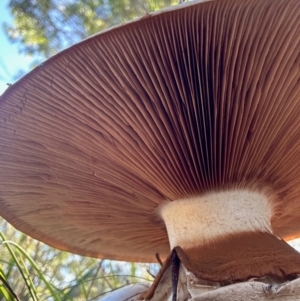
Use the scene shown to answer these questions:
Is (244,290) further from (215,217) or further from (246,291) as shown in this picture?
(215,217)

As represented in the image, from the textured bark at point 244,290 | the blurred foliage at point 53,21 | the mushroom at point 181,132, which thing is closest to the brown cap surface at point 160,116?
the mushroom at point 181,132

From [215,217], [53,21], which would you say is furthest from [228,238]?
[53,21]

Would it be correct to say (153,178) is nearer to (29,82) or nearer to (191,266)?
(191,266)

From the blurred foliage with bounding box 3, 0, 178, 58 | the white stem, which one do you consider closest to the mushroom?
the white stem

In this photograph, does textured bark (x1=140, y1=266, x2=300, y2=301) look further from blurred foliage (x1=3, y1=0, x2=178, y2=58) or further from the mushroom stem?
blurred foliage (x1=3, y1=0, x2=178, y2=58)

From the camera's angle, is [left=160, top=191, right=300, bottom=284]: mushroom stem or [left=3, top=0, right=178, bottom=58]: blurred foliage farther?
[left=3, top=0, right=178, bottom=58]: blurred foliage

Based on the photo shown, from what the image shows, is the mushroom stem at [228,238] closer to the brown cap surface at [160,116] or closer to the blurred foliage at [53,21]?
the brown cap surface at [160,116]

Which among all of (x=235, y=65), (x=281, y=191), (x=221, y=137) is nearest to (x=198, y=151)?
(x=221, y=137)
